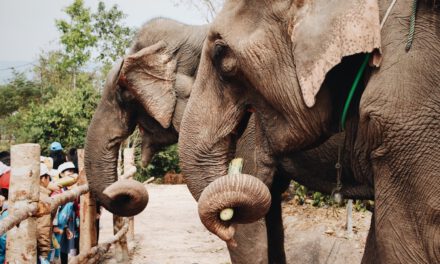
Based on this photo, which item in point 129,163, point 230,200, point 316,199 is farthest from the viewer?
point 316,199

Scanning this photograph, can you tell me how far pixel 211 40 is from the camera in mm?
3580

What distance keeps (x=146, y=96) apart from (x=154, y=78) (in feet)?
0.62

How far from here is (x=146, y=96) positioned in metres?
6.31

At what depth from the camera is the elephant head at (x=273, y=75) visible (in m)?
2.86

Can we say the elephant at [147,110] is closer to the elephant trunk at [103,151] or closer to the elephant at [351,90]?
the elephant trunk at [103,151]

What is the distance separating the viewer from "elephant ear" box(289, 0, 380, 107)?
2771 millimetres

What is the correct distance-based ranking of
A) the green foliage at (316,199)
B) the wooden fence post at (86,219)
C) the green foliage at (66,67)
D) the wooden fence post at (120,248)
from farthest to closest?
the green foliage at (66,67) → the green foliage at (316,199) → the wooden fence post at (120,248) → the wooden fence post at (86,219)

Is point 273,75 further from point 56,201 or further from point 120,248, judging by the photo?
point 120,248

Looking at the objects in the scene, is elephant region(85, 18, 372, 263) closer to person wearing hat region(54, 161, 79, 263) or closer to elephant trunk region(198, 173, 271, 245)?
person wearing hat region(54, 161, 79, 263)

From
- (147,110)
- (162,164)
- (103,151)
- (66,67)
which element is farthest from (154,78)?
(66,67)

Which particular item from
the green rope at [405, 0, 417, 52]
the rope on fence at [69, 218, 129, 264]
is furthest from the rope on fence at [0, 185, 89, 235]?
the green rope at [405, 0, 417, 52]

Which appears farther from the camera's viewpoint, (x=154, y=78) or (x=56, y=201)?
(x=154, y=78)

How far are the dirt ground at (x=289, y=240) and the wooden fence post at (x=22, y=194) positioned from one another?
4.02 meters

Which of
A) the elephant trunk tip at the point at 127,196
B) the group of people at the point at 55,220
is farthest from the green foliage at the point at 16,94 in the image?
the elephant trunk tip at the point at 127,196
